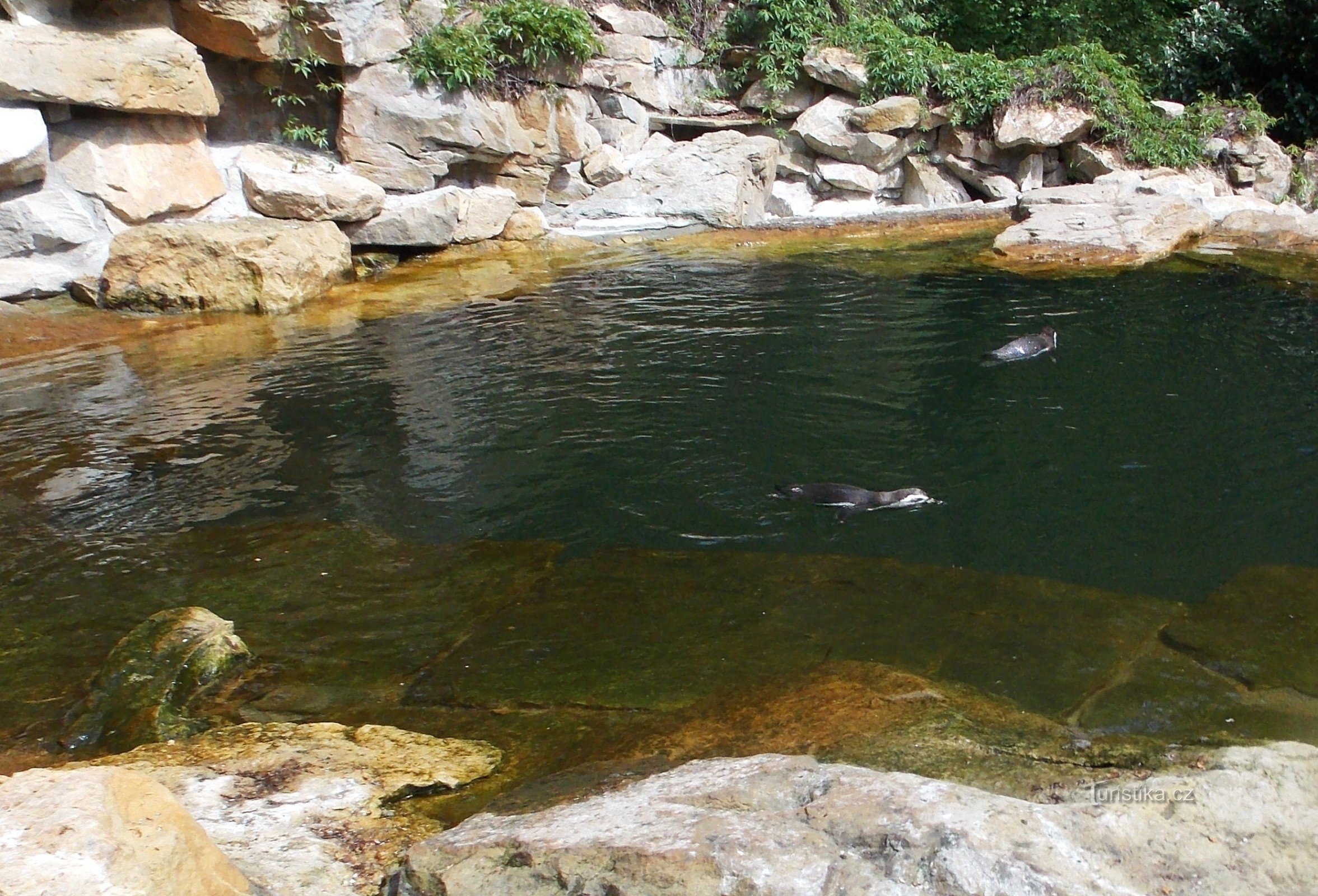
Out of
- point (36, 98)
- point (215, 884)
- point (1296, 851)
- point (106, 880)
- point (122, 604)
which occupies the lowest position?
point (122, 604)

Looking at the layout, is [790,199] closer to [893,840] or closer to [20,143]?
[20,143]

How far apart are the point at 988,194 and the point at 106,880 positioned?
1944 cm

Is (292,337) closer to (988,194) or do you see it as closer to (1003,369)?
(1003,369)

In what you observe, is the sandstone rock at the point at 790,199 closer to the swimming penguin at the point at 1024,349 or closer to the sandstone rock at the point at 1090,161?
the sandstone rock at the point at 1090,161

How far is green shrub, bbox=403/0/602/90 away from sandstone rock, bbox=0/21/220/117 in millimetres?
3403

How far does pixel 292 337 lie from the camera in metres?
12.6

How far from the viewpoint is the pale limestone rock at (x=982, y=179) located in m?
19.3

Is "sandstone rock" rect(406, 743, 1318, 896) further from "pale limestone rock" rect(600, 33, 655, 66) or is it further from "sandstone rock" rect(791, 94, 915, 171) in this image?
"pale limestone rock" rect(600, 33, 655, 66)

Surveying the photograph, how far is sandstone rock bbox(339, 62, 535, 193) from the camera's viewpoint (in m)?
16.3

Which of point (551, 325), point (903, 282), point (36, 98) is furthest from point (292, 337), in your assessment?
point (903, 282)

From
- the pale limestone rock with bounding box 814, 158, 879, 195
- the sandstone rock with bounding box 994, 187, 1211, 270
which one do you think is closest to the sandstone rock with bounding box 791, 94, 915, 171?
the pale limestone rock with bounding box 814, 158, 879, 195

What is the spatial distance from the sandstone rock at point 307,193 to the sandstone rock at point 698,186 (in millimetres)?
3762

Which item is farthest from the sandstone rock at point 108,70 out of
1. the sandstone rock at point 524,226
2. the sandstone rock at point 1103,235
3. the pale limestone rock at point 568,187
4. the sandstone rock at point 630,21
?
the sandstone rock at point 1103,235

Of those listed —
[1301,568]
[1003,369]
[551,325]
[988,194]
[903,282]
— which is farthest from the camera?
[988,194]
